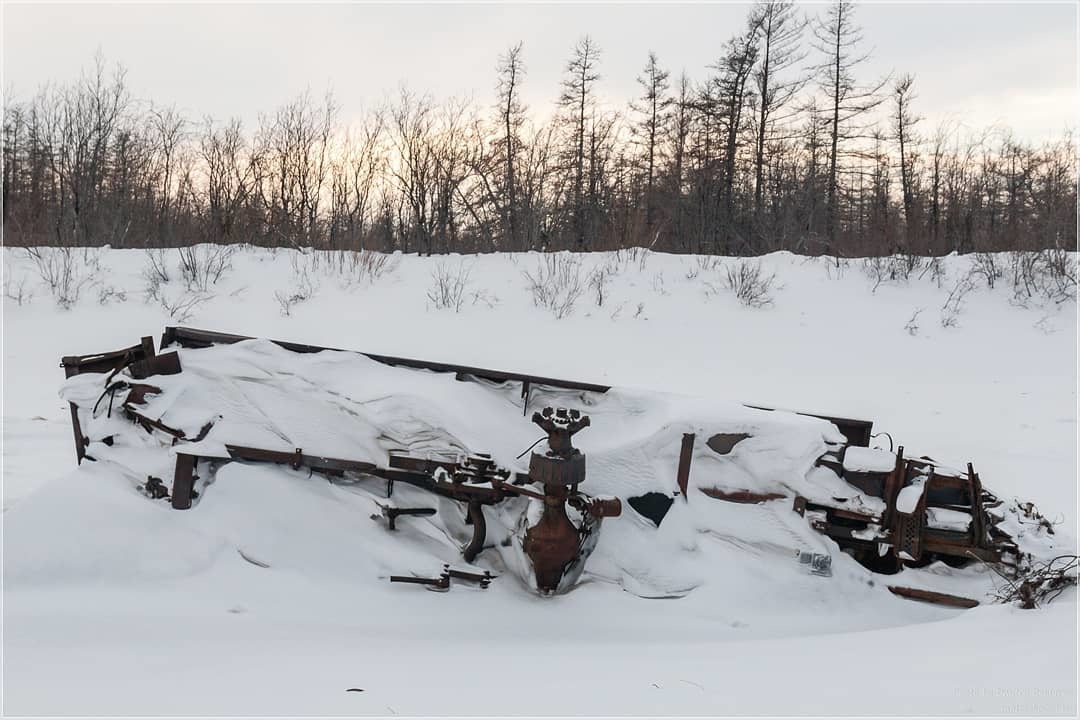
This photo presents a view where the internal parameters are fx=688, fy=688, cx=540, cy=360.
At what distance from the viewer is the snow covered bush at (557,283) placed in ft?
35.3

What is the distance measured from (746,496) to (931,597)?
99 centimetres

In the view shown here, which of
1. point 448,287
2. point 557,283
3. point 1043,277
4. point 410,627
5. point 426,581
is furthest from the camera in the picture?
point 557,283

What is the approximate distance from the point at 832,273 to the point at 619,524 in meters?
10.1

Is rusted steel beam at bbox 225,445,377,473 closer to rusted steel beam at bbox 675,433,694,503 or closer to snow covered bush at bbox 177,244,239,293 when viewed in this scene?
rusted steel beam at bbox 675,433,694,503

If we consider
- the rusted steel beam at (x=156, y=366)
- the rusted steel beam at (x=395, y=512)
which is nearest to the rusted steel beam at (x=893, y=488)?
the rusted steel beam at (x=395, y=512)

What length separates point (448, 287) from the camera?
437 inches

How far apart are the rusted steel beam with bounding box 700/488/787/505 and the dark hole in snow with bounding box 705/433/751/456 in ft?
0.71

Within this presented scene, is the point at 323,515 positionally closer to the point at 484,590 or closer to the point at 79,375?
the point at 484,590

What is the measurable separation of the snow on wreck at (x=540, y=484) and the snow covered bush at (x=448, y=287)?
6.88 meters

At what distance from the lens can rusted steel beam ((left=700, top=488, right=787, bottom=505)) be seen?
3639 mm

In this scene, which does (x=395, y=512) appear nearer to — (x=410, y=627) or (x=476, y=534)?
(x=476, y=534)

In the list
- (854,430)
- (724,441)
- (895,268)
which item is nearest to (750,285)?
(895,268)

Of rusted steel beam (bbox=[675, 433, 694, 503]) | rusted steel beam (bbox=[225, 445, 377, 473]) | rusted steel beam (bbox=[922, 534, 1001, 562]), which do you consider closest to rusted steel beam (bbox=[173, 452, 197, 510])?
rusted steel beam (bbox=[225, 445, 377, 473])

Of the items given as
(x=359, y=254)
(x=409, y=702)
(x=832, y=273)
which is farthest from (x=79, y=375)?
(x=832, y=273)
